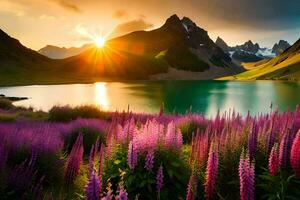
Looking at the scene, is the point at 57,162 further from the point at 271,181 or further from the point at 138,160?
the point at 271,181

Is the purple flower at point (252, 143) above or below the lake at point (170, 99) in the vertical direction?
above

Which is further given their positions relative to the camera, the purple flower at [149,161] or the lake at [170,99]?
the lake at [170,99]

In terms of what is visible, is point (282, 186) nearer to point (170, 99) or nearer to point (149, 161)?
point (149, 161)

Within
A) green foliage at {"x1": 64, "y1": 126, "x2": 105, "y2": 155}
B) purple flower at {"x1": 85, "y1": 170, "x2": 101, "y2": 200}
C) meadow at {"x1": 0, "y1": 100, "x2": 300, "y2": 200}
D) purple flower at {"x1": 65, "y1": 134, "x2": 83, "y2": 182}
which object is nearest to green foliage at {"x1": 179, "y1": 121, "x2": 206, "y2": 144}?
green foliage at {"x1": 64, "y1": 126, "x2": 105, "y2": 155}

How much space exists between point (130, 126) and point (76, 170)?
1736mm

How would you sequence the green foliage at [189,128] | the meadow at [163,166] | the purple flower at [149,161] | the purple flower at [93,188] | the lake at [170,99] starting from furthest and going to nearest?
1. the lake at [170,99]
2. the green foliage at [189,128]
3. the purple flower at [149,161]
4. the meadow at [163,166]
5. the purple flower at [93,188]

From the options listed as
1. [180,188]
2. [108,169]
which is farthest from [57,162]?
[180,188]

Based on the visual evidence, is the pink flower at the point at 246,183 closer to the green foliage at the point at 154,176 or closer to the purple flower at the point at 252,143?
the green foliage at the point at 154,176

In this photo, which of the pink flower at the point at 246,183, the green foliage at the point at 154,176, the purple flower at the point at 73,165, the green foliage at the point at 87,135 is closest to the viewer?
the pink flower at the point at 246,183

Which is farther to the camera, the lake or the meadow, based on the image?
the lake

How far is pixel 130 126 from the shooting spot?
27.7ft

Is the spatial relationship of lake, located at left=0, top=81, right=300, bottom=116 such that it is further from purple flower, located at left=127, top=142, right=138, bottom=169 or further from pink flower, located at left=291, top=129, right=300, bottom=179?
pink flower, located at left=291, top=129, right=300, bottom=179

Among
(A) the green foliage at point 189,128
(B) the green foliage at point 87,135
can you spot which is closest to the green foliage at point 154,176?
(B) the green foliage at point 87,135

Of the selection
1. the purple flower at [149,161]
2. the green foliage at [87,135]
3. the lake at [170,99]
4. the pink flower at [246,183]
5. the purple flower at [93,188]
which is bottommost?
the lake at [170,99]
